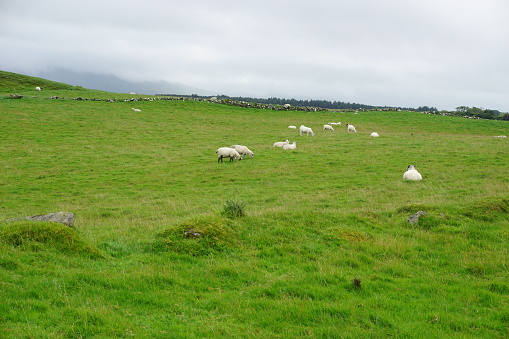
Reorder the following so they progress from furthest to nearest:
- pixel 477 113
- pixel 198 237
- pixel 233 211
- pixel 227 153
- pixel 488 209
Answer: pixel 477 113 < pixel 227 153 < pixel 488 209 < pixel 233 211 < pixel 198 237

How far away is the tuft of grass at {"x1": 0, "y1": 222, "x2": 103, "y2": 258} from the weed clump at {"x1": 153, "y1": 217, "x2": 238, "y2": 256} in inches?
68.8

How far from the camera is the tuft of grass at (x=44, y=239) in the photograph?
8172 millimetres

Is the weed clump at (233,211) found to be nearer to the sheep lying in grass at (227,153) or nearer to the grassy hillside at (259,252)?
the grassy hillside at (259,252)

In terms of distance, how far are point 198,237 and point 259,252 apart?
1.76 m

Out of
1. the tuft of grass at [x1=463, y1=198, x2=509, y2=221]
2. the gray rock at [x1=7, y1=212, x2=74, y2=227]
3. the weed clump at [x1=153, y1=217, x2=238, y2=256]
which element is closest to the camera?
the weed clump at [x1=153, y1=217, x2=238, y2=256]

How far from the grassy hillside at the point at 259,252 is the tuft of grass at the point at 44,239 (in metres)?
0.03

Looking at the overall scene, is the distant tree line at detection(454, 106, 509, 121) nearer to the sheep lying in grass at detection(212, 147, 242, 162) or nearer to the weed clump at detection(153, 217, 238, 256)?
the sheep lying in grass at detection(212, 147, 242, 162)

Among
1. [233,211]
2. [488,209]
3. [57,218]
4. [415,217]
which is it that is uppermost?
[488,209]

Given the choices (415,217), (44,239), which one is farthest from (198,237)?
(415,217)

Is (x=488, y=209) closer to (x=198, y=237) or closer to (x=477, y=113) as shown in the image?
(x=198, y=237)

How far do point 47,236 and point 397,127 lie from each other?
165 ft

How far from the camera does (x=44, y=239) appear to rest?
332 inches

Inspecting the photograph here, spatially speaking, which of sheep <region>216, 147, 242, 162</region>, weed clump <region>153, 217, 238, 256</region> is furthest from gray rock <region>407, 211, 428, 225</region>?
sheep <region>216, 147, 242, 162</region>

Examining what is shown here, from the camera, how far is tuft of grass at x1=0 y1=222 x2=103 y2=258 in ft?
26.8
